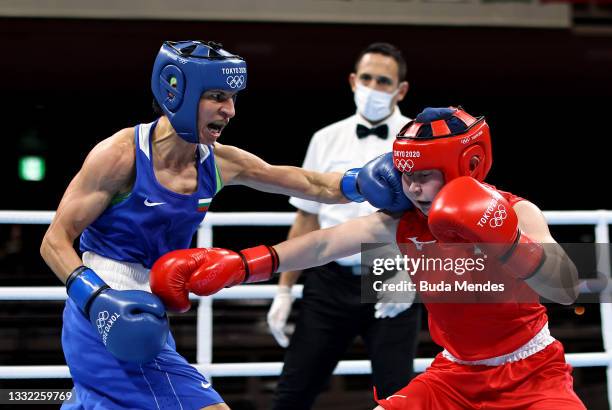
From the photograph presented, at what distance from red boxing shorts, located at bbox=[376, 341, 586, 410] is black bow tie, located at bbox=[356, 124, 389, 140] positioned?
4.23 ft

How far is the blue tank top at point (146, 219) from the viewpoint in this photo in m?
2.38

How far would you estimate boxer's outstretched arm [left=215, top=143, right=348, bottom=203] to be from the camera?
8.81 feet

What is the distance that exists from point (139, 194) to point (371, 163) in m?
0.69

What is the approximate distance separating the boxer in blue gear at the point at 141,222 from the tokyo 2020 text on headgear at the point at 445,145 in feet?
1.60

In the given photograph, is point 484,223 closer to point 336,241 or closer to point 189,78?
point 336,241

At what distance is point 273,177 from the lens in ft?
9.01

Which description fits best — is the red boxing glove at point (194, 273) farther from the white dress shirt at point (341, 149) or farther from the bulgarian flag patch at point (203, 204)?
the white dress shirt at point (341, 149)

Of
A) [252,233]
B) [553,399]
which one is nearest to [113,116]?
[252,233]

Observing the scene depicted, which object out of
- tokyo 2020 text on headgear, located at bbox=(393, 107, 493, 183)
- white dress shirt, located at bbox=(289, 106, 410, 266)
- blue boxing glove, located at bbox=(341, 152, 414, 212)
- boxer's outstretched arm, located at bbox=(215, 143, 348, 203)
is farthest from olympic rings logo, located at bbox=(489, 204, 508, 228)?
white dress shirt, located at bbox=(289, 106, 410, 266)

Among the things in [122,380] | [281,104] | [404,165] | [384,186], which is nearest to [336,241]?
[384,186]

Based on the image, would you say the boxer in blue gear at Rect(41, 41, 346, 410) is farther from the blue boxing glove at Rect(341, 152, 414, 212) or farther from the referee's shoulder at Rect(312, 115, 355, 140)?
the referee's shoulder at Rect(312, 115, 355, 140)

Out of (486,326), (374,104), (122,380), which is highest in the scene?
(374,104)

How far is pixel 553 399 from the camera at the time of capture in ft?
7.44

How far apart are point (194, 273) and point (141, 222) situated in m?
0.22
